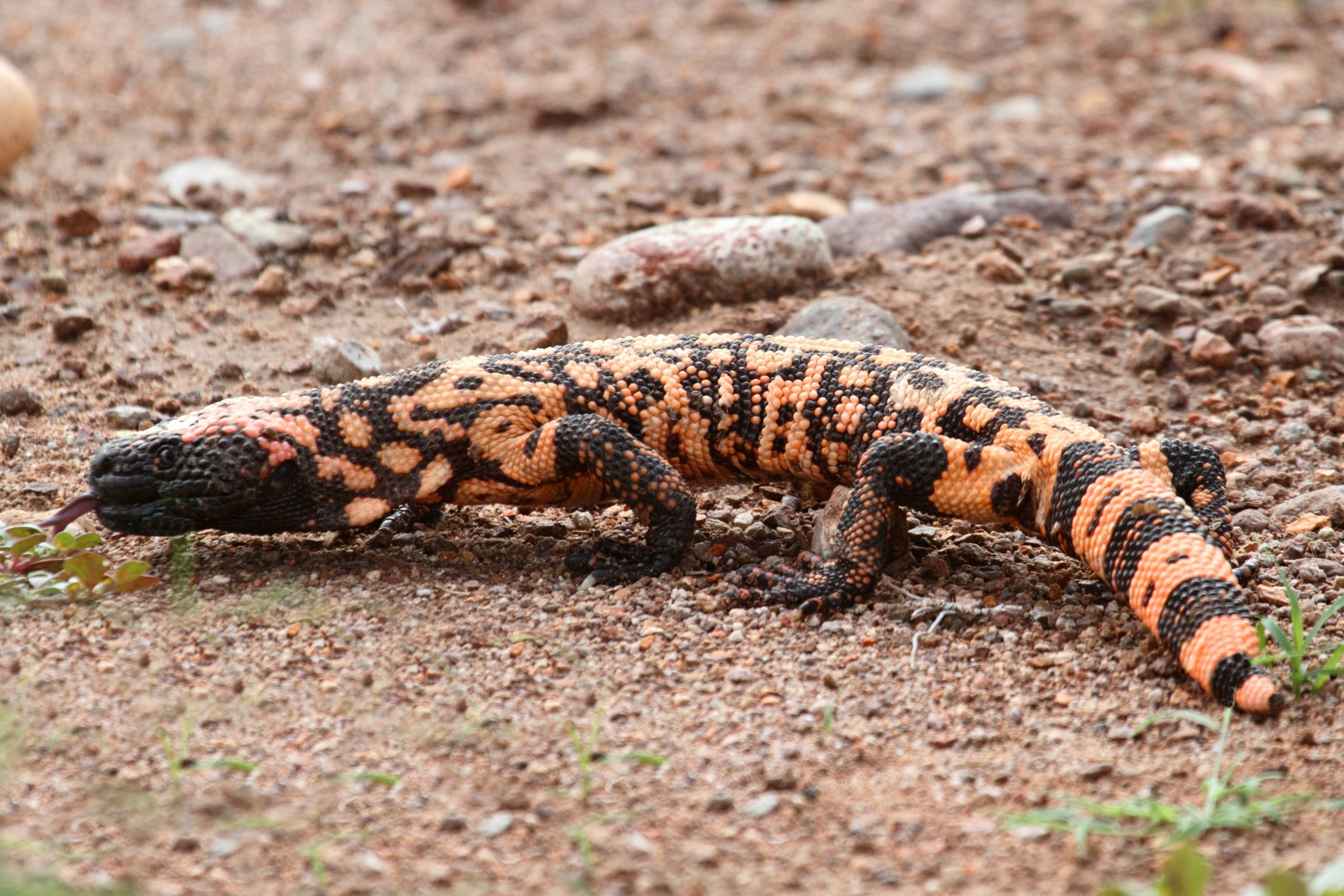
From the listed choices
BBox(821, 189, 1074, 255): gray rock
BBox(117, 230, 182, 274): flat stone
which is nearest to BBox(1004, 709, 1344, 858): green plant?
BBox(821, 189, 1074, 255): gray rock

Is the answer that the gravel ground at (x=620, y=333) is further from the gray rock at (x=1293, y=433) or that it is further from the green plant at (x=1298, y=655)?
the green plant at (x=1298, y=655)

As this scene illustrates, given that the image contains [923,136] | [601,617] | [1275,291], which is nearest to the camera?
[601,617]

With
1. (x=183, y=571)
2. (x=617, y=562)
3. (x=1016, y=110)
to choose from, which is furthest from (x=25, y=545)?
(x=1016, y=110)

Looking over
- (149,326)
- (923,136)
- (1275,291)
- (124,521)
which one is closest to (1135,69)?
(923,136)

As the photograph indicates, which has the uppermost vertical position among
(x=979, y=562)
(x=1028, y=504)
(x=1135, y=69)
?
(x=1135, y=69)

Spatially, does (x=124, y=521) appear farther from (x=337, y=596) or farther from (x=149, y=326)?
(x=149, y=326)

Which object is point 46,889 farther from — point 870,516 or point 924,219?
point 924,219

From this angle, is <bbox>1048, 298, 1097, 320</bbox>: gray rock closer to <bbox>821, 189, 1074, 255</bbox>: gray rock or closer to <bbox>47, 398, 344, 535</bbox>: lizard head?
<bbox>821, 189, 1074, 255</bbox>: gray rock
